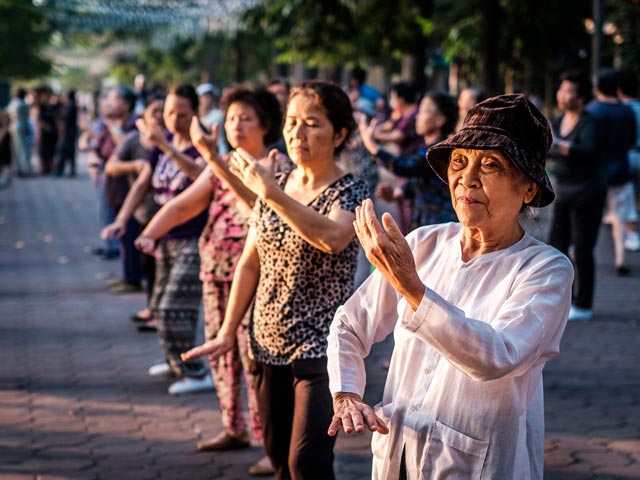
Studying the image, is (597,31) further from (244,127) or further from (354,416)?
(354,416)

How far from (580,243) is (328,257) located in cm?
579

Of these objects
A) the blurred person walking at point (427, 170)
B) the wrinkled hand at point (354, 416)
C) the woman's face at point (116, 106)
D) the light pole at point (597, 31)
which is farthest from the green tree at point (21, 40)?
the wrinkled hand at point (354, 416)

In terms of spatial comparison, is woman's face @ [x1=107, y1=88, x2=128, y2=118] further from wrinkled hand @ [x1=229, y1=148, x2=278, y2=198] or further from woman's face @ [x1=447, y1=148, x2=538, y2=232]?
woman's face @ [x1=447, y1=148, x2=538, y2=232]

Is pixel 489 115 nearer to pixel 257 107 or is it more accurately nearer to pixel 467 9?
pixel 257 107

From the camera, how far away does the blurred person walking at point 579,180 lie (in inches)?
387

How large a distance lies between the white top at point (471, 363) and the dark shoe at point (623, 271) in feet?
32.9

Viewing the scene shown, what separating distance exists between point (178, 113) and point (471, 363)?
18.8ft

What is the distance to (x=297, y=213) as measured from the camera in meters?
4.49

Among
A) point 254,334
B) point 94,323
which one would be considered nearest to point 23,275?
point 94,323

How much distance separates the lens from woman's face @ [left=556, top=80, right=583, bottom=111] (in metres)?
9.80

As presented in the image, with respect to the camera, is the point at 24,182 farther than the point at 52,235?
Yes

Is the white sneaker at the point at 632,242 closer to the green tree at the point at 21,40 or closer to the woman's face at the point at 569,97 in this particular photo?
the woman's face at the point at 569,97

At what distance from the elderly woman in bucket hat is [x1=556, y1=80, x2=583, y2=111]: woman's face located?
6.94 m

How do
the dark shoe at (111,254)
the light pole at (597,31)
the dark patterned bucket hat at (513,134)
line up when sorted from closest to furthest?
1. the dark patterned bucket hat at (513,134)
2. the dark shoe at (111,254)
3. the light pole at (597,31)
